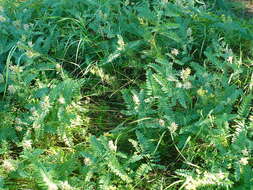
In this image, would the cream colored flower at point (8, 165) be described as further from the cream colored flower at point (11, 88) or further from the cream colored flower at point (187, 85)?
the cream colored flower at point (187, 85)

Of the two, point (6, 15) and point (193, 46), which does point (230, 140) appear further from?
point (6, 15)

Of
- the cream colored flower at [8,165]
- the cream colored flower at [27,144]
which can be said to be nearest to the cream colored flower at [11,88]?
the cream colored flower at [27,144]

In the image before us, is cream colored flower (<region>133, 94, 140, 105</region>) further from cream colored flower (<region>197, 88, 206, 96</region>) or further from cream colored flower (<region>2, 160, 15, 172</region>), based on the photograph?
cream colored flower (<region>2, 160, 15, 172</region>)

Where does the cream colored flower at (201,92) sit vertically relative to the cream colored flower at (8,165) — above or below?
above

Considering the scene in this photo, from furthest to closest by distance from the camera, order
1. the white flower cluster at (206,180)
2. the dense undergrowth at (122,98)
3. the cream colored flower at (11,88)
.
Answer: the cream colored flower at (11,88) < the dense undergrowth at (122,98) < the white flower cluster at (206,180)

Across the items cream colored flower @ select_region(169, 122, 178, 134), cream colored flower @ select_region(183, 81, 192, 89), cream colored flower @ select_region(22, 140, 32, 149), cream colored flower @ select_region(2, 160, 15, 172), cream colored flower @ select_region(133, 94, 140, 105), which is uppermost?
cream colored flower @ select_region(183, 81, 192, 89)

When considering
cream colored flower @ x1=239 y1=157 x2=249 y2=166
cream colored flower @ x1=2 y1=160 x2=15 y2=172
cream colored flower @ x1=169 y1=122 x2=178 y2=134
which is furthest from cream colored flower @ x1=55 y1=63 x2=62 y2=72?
cream colored flower @ x1=239 y1=157 x2=249 y2=166

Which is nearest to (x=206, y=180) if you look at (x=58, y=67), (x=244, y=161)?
(x=244, y=161)

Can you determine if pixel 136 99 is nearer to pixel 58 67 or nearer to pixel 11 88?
pixel 58 67

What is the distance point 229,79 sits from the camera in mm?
2840

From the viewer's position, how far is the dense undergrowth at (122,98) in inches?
94.3

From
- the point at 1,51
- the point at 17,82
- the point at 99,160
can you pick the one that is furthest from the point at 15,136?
the point at 1,51

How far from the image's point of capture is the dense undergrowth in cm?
240

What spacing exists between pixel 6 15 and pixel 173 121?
1.75 metres
